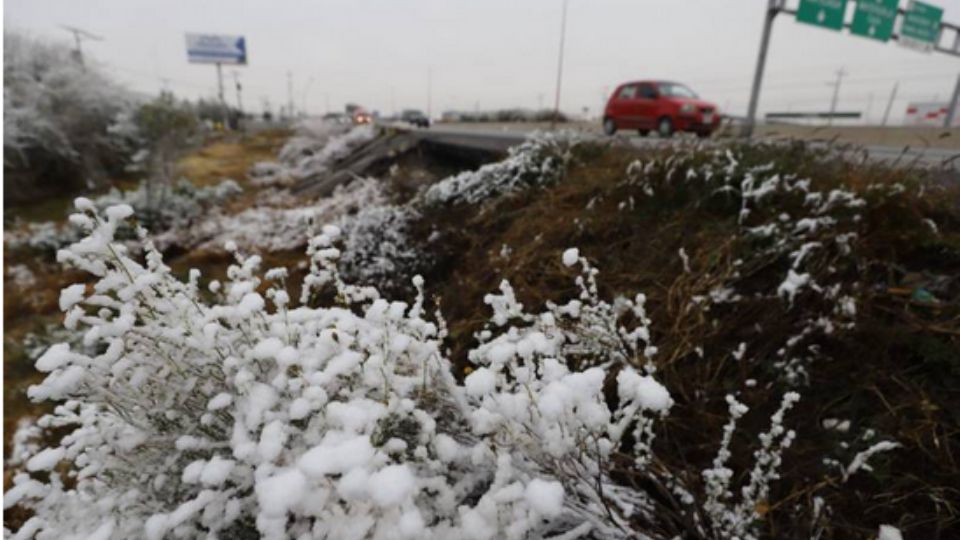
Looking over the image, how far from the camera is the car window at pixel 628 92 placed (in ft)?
39.9

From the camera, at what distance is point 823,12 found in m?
11.0

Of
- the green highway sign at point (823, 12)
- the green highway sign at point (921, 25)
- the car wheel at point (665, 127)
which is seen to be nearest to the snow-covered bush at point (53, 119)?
the car wheel at point (665, 127)

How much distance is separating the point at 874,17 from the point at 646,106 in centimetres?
655

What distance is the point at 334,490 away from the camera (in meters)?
1.08

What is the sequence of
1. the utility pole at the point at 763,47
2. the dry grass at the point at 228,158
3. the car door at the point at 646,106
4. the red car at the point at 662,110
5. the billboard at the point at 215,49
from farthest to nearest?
1. the billboard at the point at 215,49
2. the dry grass at the point at 228,158
3. the car door at the point at 646,106
4. the red car at the point at 662,110
5. the utility pole at the point at 763,47

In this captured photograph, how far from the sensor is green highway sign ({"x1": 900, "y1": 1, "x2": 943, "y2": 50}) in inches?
530

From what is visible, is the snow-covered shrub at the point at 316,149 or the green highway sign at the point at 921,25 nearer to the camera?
the green highway sign at the point at 921,25

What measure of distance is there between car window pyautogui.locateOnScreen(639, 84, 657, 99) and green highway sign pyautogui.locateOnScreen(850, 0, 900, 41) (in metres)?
5.32

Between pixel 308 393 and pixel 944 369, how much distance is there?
2794 millimetres

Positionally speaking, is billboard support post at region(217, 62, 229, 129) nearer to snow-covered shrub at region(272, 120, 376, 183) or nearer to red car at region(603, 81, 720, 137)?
snow-covered shrub at region(272, 120, 376, 183)

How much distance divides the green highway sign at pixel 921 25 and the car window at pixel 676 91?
736cm

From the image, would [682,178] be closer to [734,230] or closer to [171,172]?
[734,230]

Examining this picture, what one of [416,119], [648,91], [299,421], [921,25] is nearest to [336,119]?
[416,119]

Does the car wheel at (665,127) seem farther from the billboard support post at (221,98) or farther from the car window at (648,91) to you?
the billboard support post at (221,98)
